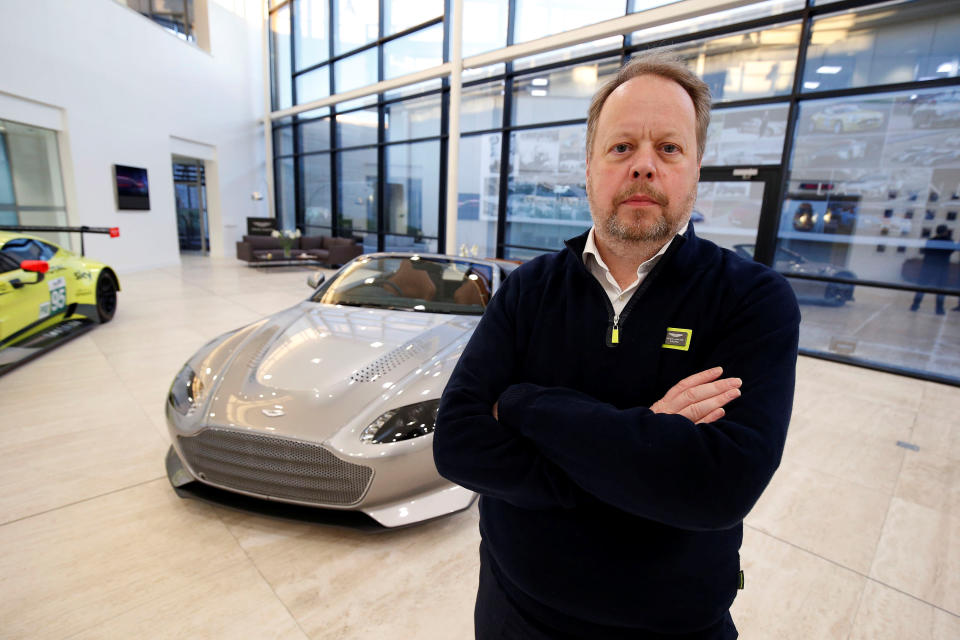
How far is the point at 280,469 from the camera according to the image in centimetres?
187

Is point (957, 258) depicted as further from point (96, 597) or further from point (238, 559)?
point (96, 597)

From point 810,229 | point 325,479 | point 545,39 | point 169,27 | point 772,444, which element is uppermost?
point 169,27

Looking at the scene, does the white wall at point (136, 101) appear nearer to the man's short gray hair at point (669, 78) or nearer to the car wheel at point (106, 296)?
the car wheel at point (106, 296)

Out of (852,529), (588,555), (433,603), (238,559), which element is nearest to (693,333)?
(588,555)

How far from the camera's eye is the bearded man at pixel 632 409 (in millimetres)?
826

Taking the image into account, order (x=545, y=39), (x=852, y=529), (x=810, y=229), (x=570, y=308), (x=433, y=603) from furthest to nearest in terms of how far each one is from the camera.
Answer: (x=545, y=39) < (x=810, y=229) < (x=852, y=529) < (x=433, y=603) < (x=570, y=308)

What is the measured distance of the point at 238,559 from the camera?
72.8 inches

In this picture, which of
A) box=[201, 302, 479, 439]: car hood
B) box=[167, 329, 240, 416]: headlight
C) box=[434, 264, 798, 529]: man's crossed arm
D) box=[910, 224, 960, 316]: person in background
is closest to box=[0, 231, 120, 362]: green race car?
box=[167, 329, 240, 416]: headlight

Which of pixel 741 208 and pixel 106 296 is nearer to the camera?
pixel 106 296

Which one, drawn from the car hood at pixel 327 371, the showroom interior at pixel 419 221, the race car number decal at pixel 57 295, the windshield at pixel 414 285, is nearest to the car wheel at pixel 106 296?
the showroom interior at pixel 419 221

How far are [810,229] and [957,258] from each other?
1.24 metres

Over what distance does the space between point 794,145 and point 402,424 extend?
569 cm

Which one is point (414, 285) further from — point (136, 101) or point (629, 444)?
point (136, 101)

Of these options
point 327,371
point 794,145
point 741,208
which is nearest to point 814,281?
point 741,208
